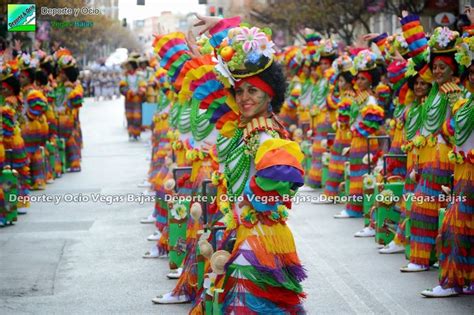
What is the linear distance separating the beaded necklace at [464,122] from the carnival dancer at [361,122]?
16.0ft

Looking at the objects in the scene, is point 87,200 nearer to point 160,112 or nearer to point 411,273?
point 160,112

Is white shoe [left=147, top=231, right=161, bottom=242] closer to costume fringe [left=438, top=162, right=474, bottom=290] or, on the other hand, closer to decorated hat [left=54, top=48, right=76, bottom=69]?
costume fringe [left=438, top=162, right=474, bottom=290]

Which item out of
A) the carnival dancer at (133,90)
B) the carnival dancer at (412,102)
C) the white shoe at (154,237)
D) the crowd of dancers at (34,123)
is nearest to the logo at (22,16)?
the crowd of dancers at (34,123)

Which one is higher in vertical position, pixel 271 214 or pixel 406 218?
pixel 271 214

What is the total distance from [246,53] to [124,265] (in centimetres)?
549

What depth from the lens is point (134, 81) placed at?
30.8 metres

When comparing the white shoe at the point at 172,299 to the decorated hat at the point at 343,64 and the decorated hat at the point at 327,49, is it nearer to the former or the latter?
the decorated hat at the point at 343,64

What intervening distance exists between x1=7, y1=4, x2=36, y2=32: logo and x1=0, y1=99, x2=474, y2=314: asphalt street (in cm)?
401

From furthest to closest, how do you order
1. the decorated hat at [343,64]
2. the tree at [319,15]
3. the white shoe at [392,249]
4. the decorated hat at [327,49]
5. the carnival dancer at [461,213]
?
the tree at [319,15]
the decorated hat at [327,49]
the decorated hat at [343,64]
the white shoe at [392,249]
the carnival dancer at [461,213]

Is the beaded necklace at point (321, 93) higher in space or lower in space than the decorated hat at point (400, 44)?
lower

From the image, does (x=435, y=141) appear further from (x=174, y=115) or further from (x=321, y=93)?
(x=321, y=93)

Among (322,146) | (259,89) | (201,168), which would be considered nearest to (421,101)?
(201,168)

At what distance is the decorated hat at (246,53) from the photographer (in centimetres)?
702

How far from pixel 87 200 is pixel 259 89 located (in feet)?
37.5
